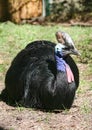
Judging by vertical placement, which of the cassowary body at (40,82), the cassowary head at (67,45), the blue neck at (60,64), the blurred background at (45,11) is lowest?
the blurred background at (45,11)

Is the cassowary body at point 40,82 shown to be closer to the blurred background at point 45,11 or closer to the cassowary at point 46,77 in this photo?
the cassowary at point 46,77

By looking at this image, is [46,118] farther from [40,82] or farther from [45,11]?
[45,11]

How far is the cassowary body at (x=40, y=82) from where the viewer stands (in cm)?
553

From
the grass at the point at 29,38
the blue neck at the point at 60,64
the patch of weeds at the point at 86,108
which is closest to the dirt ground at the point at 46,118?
the patch of weeds at the point at 86,108

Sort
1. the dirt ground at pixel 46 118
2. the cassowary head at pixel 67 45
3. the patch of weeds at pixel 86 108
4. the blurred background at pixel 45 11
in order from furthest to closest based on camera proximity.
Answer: the blurred background at pixel 45 11
the patch of weeds at pixel 86 108
the cassowary head at pixel 67 45
the dirt ground at pixel 46 118

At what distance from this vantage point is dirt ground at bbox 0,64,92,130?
535 centimetres

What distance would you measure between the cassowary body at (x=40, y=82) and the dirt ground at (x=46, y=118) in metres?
0.10

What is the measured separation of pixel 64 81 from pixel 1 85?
1.63m

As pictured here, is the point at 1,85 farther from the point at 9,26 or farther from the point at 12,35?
the point at 9,26

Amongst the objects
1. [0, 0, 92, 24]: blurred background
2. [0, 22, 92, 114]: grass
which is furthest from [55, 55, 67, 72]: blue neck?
[0, 0, 92, 24]: blurred background

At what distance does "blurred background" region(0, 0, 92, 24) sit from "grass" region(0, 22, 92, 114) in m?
0.97

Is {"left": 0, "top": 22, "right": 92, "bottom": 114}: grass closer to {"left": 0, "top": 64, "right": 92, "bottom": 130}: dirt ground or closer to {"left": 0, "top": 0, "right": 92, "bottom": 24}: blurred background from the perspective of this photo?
{"left": 0, "top": 0, "right": 92, "bottom": 24}: blurred background

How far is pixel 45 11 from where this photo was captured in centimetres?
1306

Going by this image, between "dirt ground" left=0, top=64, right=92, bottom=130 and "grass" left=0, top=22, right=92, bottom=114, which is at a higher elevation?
"dirt ground" left=0, top=64, right=92, bottom=130
